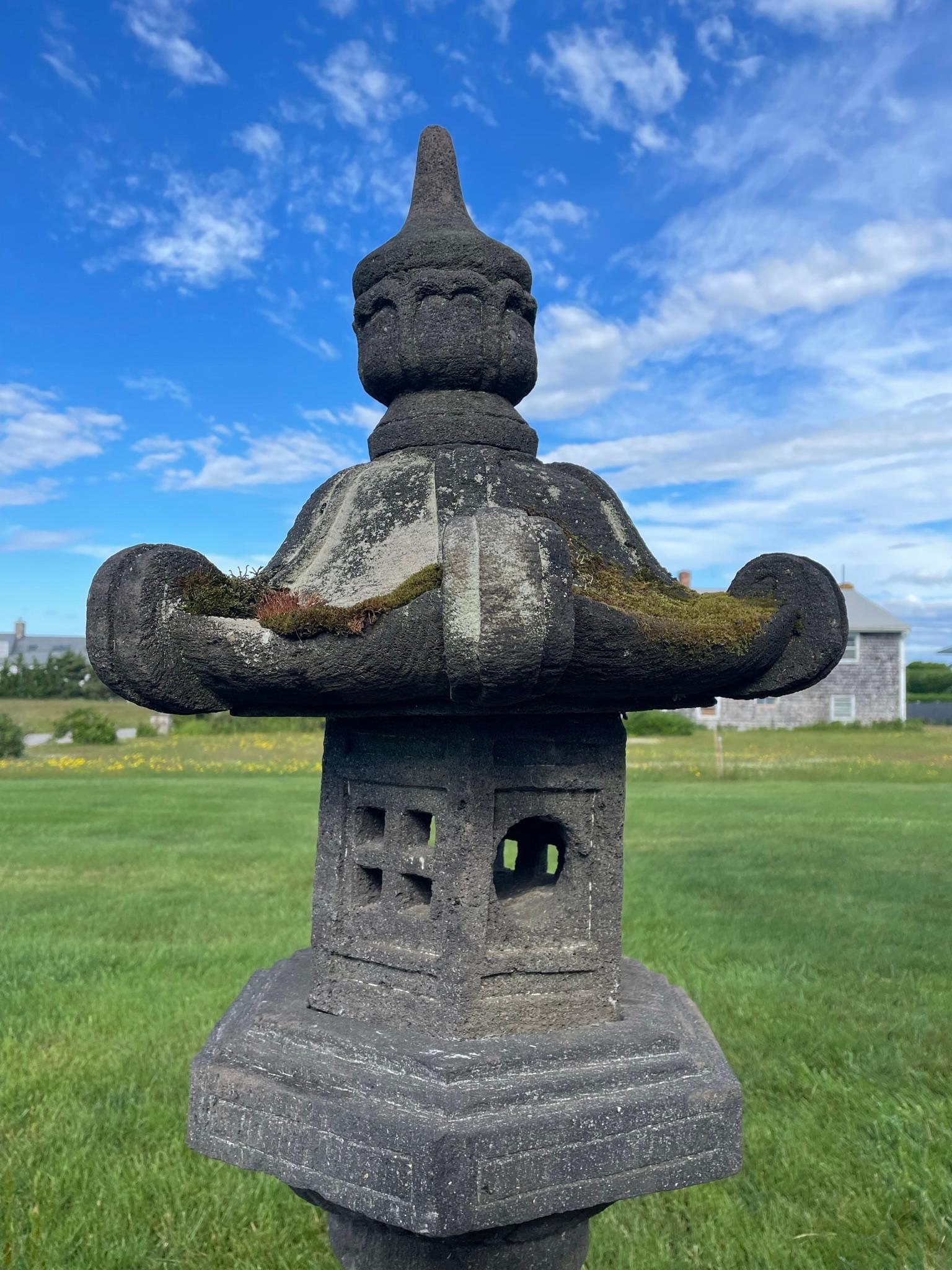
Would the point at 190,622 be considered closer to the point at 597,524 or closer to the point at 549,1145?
the point at 597,524

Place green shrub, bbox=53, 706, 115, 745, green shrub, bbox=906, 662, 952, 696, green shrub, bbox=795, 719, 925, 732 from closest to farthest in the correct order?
green shrub, bbox=53, 706, 115, 745 → green shrub, bbox=795, 719, 925, 732 → green shrub, bbox=906, 662, 952, 696

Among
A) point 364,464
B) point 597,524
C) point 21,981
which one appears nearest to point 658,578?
point 597,524

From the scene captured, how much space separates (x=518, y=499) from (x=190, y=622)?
41.2 inches

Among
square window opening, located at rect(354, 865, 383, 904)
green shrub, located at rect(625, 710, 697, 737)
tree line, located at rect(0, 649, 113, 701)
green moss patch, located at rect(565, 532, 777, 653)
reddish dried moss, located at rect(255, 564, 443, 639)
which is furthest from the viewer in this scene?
tree line, located at rect(0, 649, 113, 701)

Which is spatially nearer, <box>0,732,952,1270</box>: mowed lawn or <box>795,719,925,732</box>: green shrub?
<box>0,732,952,1270</box>: mowed lawn

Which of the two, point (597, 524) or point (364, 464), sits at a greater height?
point (364, 464)

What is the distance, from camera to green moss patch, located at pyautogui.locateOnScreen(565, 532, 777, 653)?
2.48m

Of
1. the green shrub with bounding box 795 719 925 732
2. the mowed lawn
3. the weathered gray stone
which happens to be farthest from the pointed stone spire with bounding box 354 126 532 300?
the green shrub with bounding box 795 719 925 732

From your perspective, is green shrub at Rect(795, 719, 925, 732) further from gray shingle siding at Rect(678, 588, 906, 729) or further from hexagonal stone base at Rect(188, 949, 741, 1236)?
hexagonal stone base at Rect(188, 949, 741, 1236)

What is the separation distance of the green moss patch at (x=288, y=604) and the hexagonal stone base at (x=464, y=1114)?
124 centimetres

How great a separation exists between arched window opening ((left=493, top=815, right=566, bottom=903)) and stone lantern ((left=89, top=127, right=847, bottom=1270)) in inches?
0.9

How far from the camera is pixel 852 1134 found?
463 centimetres

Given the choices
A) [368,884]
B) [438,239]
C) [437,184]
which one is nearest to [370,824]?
[368,884]

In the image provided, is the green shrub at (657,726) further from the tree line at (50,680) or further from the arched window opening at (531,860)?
the arched window opening at (531,860)
